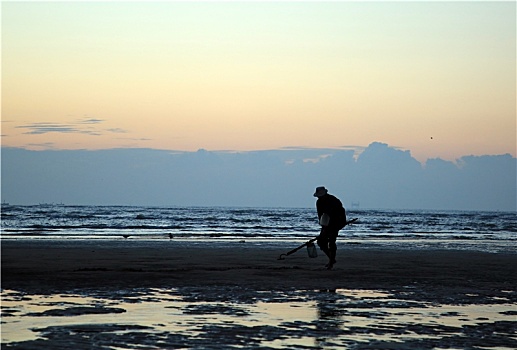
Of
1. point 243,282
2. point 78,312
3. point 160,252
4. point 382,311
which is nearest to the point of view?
point 78,312

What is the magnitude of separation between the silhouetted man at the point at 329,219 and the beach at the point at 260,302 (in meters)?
0.49

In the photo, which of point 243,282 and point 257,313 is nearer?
point 257,313

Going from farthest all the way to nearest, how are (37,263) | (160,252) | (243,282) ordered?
(160,252) < (37,263) < (243,282)

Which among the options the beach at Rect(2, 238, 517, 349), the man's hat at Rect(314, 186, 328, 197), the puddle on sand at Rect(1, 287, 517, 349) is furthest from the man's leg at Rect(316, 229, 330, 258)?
the puddle on sand at Rect(1, 287, 517, 349)

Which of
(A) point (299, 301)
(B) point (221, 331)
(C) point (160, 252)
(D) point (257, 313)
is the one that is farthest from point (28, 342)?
(C) point (160, 252)

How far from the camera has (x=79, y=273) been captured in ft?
50.9

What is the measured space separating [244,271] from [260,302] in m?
5.26

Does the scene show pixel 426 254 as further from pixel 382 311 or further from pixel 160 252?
pixel 382 311

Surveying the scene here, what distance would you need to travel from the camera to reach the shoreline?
45.7ft

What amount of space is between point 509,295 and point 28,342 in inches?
331

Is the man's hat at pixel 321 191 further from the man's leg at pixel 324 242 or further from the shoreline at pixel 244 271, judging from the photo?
the shoreline at pixel 244 271

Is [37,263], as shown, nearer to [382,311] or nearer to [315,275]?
[315,275]

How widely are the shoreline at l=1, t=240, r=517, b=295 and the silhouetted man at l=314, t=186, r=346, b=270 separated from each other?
50cm

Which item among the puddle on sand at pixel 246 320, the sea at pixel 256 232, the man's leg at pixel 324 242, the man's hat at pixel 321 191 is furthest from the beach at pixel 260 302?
the sea at pixel 256 232
